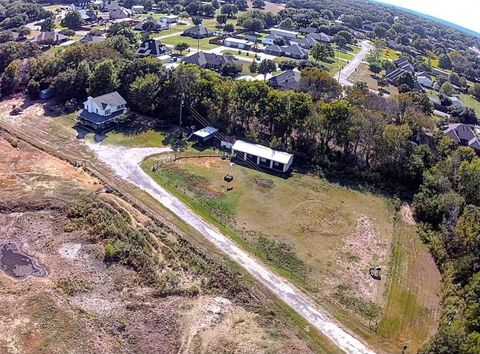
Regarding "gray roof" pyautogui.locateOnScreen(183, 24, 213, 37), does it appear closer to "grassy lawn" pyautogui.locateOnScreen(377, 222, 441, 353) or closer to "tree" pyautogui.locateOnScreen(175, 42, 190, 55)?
"tree" pyautogui.locateOnScreen(175, 42, 190, 55)

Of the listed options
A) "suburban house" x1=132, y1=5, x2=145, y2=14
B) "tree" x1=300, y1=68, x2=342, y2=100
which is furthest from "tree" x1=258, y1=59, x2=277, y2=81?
"suburban house" x1=132, y1=5, x2=145, y2=14

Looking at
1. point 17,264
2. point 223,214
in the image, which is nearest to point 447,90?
point 223,214

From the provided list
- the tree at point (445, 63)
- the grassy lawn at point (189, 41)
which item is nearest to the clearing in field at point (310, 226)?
the grassy lawn at point (189, 41)

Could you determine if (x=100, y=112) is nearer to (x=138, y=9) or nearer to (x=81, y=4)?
(x=138, y=9)

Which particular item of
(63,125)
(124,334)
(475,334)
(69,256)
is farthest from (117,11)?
(475,334)

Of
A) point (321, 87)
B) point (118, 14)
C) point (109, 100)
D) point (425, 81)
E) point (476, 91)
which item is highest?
point (321, 87)

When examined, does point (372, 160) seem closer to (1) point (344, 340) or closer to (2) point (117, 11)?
(1) point (344, 340)

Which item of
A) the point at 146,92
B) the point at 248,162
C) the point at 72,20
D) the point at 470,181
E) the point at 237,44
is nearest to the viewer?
the point at 470,181
